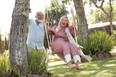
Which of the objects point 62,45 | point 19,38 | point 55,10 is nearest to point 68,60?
point 62,45

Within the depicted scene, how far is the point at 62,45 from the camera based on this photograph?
8562 millimetres

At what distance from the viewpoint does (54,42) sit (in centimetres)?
873

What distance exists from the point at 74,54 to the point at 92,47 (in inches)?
265

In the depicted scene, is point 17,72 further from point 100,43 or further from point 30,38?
point 100,43

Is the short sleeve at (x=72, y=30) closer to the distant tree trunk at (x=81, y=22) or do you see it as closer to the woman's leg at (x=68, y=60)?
the woman's leg at (x=68, y=60)

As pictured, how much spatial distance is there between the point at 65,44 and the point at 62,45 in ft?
0.27

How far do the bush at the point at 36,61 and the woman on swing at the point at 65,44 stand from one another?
0.44 metres

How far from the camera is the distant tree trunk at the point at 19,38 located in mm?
8438

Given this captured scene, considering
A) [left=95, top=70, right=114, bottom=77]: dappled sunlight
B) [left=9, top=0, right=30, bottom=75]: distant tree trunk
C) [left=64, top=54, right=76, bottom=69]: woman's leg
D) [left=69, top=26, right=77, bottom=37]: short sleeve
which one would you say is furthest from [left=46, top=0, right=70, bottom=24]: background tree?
[left=64, top=54, right=76, bottom=69]: woman's leg

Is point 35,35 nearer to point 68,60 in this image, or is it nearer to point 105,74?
point 68,60

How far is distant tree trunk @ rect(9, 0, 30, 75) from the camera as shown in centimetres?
844

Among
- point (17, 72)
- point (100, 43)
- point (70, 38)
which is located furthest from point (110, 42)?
point (17, 72)

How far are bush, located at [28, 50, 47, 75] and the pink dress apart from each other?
1.43 ft

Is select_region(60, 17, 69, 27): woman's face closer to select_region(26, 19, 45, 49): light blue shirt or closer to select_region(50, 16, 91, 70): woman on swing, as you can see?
select_region(50, 16, 91, 70): woman on swing
